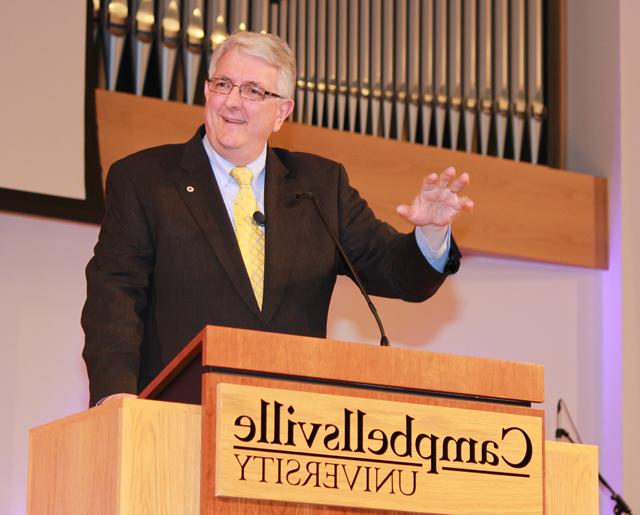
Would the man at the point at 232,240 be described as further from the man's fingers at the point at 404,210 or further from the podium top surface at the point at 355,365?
the podium top surface at the point at 355,365


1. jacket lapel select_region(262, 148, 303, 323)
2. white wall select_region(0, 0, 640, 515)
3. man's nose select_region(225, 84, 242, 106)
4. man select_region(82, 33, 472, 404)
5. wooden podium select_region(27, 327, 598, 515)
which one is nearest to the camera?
wooden podium select_region(27, 327, 598, 515)

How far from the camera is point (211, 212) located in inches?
105

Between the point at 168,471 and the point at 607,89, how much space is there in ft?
13.1

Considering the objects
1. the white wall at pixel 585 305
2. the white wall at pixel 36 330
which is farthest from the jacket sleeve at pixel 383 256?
the white wall at pixel 585 305

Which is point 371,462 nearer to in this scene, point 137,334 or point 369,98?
point 137,334

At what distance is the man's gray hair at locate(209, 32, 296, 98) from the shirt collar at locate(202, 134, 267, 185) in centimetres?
17

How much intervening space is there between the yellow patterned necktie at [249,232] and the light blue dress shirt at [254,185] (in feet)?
0.05

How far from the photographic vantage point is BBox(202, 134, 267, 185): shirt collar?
111 inches

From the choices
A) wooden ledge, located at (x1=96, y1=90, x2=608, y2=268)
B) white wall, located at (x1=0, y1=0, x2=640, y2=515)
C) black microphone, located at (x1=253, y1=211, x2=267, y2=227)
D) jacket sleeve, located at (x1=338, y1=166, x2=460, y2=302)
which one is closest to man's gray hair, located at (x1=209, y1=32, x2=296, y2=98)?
jacket sleeve, located at (x1=338, y1=166, x2=460, y2=302)

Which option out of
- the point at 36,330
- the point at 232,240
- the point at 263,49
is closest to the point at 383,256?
the point at 232,240

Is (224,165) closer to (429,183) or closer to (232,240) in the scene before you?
(232,240)

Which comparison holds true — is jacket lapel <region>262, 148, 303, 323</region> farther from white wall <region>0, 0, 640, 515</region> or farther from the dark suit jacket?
white wall <region>0, 0, 640, 515</region>

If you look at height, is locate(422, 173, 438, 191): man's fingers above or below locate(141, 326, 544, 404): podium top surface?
above

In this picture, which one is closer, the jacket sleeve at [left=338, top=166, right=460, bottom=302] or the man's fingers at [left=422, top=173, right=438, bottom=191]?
the man's fingers at [left=422, top=173, right=438, bottom=191]
